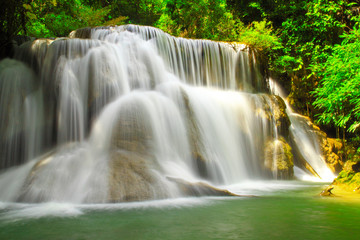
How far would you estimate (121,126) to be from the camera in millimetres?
7250

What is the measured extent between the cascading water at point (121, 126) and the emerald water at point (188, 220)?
0.65 metres

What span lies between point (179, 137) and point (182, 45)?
5.87 meters

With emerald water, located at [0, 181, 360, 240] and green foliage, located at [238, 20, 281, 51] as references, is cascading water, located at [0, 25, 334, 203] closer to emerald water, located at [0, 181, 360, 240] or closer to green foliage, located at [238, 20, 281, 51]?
emerald water, located at [0, 181, 360, 240]

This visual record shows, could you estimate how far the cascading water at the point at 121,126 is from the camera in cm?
599

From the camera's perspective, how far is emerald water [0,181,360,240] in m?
3.57

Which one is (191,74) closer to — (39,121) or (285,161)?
(285,161)

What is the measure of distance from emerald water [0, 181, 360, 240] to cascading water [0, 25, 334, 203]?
65 cm

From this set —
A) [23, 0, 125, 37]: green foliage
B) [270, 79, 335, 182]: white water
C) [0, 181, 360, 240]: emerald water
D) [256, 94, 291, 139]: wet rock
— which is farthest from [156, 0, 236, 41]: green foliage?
[0, 181, 360, 240]: emerald water

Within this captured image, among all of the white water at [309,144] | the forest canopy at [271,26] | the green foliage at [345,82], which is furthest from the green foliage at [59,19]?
the green foliage at [345,82]

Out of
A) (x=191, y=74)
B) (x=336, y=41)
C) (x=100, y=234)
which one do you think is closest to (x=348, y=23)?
(x=336, y=41)

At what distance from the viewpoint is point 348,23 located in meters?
16.4

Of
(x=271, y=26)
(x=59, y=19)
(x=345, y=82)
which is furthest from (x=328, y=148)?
(x=59, y=19)

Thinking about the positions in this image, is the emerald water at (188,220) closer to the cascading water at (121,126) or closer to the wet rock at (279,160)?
the cascading water at (121,126)

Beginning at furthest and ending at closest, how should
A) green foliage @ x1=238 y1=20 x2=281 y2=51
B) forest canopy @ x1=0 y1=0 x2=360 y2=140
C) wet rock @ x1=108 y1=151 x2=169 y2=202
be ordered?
green foliage @ x1=238 y1=20 x2=281 y2=51
forest canopy @ x1=0 y1=0 x2=360 y2=140
wet rock @ x1=108 y1=151 x2=169 y2=202
